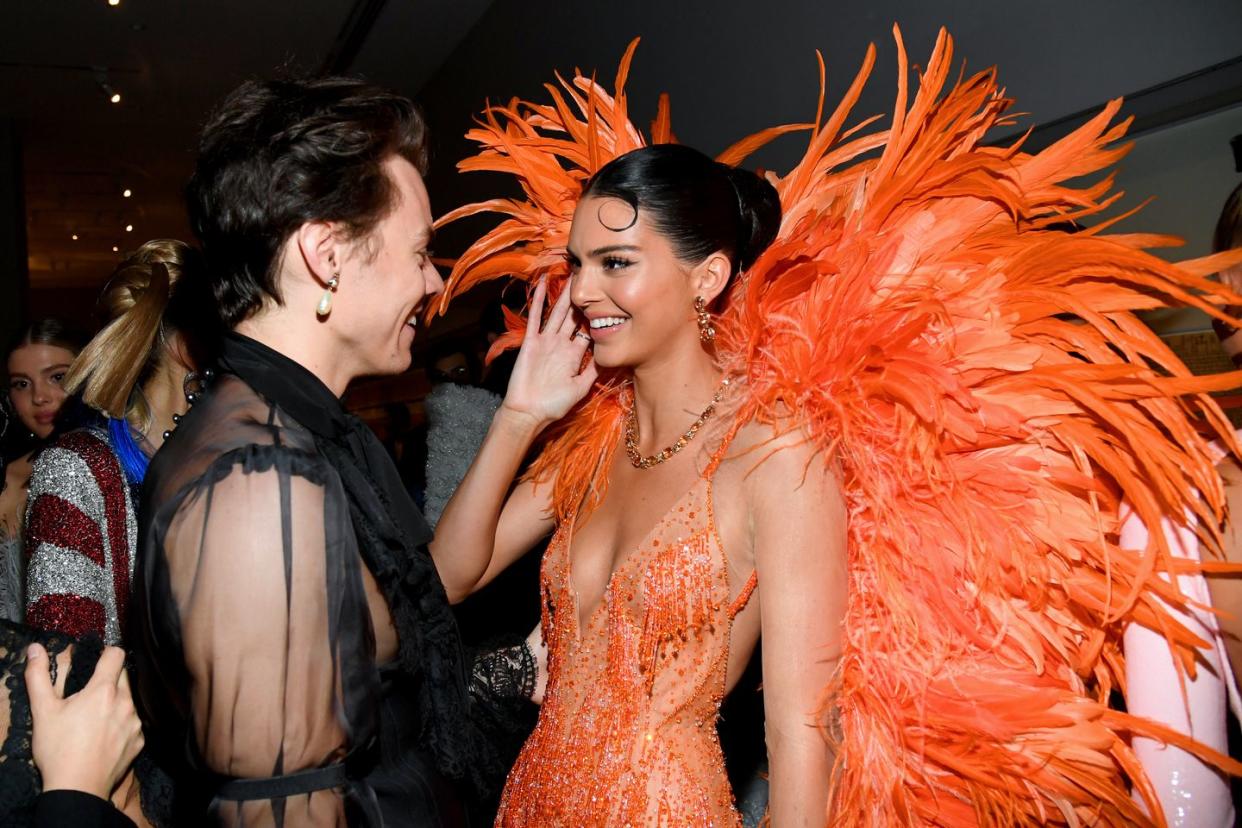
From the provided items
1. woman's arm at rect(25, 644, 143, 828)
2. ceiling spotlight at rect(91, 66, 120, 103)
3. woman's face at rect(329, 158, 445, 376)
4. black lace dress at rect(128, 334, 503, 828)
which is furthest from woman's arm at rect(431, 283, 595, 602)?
ceiling spotlight at rect(91, 66, 120, 103)

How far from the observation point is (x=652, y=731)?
1612 millimetres

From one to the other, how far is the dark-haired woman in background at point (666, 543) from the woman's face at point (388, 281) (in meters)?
0.39

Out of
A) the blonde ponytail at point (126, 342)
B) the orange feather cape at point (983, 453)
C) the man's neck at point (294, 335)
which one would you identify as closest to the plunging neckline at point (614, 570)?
the orange feather cape at point (983, 453)

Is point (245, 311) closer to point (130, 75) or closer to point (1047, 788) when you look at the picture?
point (1047, 788)

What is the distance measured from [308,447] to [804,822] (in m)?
0.88

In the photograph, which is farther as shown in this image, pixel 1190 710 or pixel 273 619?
pixel 1190 710

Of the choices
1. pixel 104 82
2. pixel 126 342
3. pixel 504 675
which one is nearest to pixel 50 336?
pixel 126 342

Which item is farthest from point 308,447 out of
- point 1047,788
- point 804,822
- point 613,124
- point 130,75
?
point 130,75

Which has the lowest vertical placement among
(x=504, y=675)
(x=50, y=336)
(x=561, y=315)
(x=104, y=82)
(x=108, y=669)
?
(x=504, y=675)

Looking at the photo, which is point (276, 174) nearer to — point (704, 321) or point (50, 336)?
point (704, 321)

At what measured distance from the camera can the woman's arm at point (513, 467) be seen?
6.19 feet

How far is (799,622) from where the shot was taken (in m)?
1.43

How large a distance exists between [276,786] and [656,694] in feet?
2.39

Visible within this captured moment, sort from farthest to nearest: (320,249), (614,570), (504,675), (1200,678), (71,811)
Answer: (504,675)
(614,570)
(1200,678)
(320,249)
(71,811)
